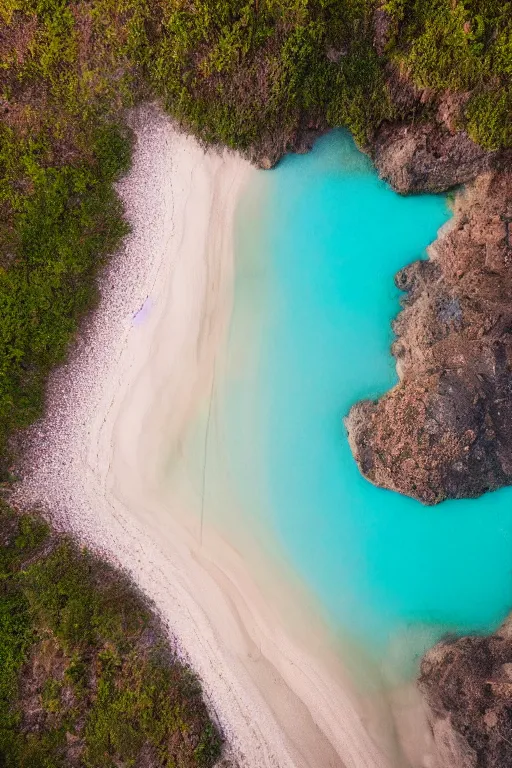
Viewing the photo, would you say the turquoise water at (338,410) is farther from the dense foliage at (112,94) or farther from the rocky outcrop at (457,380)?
the dense foliage at (112,94)

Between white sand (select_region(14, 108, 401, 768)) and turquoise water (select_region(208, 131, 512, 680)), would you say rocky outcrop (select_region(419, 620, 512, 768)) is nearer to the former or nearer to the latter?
turquoise water (select_region(208, 131, 512, 680))

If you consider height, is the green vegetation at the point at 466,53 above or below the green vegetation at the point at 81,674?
above

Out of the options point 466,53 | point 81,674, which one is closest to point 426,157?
point 466,53

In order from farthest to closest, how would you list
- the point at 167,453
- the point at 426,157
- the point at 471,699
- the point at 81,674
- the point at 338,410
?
the point at 338,410
the point at 167,453
the point at 426,157
the point at 81,674
the point at 471,699

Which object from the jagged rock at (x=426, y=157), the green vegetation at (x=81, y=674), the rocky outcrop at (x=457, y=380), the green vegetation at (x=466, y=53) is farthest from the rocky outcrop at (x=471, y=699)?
the green vegetation at (x=466, y=53)

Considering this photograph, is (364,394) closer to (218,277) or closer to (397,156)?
(218,277)

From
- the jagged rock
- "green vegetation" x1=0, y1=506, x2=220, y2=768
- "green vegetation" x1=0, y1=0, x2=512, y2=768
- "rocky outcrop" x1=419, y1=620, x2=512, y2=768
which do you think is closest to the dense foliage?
"green vegetation" x1=0, y1=0, x2=512, y2=768

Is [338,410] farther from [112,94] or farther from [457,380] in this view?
[112,94]
